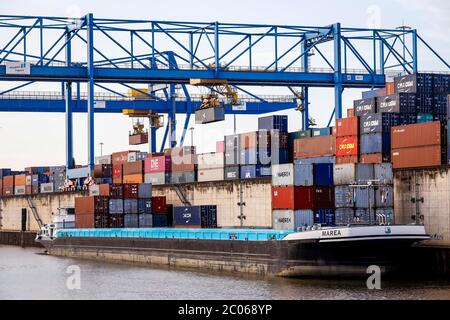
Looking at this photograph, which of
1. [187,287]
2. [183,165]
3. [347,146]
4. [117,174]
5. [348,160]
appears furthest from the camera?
[117,174]

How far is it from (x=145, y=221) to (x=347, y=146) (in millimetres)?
20488

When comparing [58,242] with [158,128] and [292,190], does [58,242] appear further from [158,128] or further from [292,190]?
[292,190]

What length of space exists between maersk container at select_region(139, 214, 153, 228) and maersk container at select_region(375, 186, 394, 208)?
86.1 ft

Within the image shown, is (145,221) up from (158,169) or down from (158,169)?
down

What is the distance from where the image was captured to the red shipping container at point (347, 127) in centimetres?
6200

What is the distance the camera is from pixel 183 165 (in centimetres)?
8362

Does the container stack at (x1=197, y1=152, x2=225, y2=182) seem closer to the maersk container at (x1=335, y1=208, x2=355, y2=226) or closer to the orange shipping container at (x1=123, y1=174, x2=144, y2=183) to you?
the orange shipping container at (x1=123, y1=174, x2=144, y2=183)

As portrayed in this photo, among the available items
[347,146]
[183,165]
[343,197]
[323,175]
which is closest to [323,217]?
[343,197]

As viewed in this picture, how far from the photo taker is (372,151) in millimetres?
61125

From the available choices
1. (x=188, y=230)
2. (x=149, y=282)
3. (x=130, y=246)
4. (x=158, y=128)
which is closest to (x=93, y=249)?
(x=130, y=246)

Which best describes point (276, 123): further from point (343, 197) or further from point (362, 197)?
point (362, 197)

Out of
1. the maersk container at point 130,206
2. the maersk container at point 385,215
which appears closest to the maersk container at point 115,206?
the maersk container at point 130,206

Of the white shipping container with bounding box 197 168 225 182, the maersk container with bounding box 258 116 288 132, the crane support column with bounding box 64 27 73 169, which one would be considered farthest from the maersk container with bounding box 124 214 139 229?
the crane support column with bounding box 64 27 73 169

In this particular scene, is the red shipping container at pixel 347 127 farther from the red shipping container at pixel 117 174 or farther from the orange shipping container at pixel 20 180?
the orange shipping container at pixel 20 180
